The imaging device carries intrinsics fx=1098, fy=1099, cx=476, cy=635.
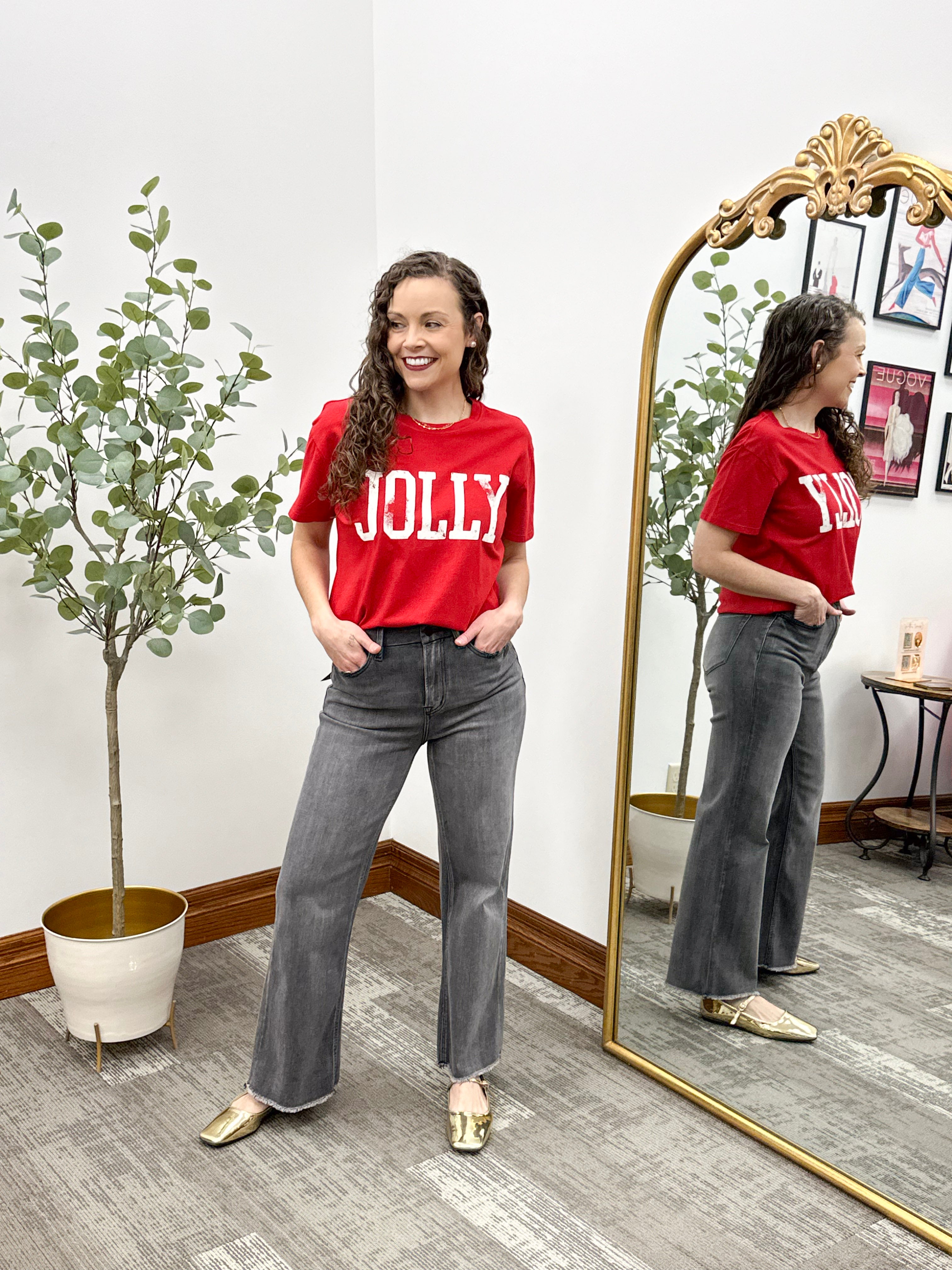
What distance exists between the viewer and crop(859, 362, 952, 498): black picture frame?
1675 millimetres

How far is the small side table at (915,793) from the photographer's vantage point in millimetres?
1737

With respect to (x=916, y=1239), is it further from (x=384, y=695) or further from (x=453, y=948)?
(x=384, y=695)

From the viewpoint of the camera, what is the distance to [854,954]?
1.82 meters

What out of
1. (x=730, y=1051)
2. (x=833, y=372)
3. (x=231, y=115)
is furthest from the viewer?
(x=231, y=115)

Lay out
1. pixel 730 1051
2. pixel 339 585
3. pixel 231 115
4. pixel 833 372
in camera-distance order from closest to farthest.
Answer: pixel 833 372, pixel 339 585, pixel 730 1051, pixel 231 115

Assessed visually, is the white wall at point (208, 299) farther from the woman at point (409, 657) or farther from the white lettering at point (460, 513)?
the white lettering at point (460, 513)

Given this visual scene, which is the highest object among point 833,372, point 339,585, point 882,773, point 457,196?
point 457,196

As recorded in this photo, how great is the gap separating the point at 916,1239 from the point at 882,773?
2.35ft

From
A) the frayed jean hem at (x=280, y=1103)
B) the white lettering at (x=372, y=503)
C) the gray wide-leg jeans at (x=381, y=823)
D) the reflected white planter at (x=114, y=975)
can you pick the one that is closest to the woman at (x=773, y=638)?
the gray wide-leg jeans at (x=381, y=823)

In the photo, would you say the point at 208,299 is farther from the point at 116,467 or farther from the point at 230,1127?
the point at 230,1127

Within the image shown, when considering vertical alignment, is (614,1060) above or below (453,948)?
below

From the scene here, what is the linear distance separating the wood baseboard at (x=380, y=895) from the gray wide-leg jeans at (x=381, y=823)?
521 mm

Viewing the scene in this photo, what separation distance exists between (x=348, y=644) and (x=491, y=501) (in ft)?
1.11

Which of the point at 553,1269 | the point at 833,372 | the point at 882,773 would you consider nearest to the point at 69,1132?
the point at 553,1269
